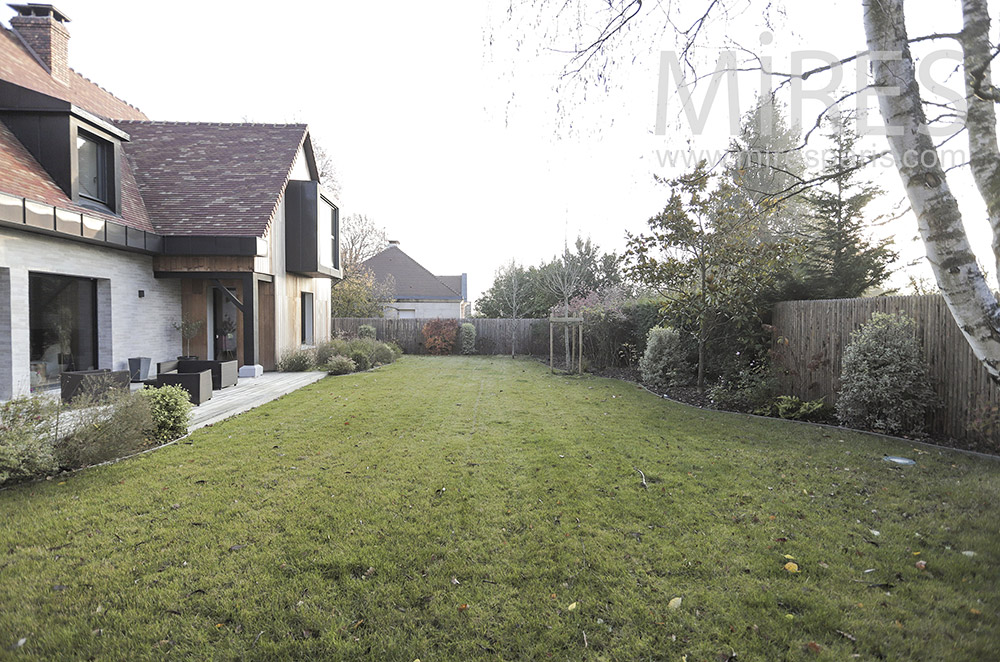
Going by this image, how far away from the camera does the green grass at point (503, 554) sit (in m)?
2.21

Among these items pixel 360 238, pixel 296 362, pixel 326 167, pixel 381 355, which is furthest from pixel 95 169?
pixel 360 238

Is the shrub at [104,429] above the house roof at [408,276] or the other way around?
the other way around

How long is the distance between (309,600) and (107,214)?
964 centimetres

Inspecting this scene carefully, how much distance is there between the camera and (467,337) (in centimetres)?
2047

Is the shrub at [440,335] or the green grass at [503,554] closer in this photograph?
the green grass at [503,554]

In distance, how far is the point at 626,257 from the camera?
9.73 m

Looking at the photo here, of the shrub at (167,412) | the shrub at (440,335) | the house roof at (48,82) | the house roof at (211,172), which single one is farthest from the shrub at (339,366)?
the shrub at (440,335)

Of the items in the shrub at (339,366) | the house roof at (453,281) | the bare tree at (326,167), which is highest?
the bare tree at (326,167)

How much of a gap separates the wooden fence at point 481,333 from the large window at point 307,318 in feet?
16.7

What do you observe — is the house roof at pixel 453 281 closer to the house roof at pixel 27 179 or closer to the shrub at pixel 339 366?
the shrub at pixel 339 366

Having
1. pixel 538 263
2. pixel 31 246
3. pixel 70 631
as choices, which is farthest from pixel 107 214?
pixel 538 263

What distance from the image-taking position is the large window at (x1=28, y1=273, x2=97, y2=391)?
7.43 meters

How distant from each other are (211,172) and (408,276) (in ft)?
64.6

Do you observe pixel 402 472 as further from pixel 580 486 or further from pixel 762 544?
pixel 762 544
